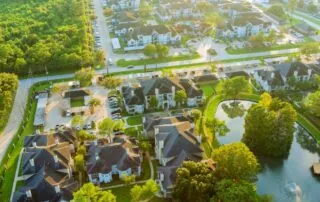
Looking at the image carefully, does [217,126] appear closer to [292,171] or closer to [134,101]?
[292,171]

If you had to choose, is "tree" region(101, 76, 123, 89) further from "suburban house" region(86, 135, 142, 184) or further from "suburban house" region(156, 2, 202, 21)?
"suburban house" region(156, 2, 202, 21)

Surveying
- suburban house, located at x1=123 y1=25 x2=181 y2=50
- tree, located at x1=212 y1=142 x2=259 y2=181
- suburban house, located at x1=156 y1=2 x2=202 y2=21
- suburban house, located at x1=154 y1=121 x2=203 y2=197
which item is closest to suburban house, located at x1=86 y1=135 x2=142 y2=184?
suburban house, located at x1=154 y1=121 x2=203 y2=197

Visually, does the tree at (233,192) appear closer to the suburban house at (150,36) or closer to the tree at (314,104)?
the tree at (314,104)

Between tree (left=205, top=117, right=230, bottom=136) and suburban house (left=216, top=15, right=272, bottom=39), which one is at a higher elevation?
suburban house (left=216, top=15, right=272, bottom=39)

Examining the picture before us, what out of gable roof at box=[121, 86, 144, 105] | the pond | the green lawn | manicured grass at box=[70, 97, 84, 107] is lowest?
the pond

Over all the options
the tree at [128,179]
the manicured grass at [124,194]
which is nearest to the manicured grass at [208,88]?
the tree at [128,179]
